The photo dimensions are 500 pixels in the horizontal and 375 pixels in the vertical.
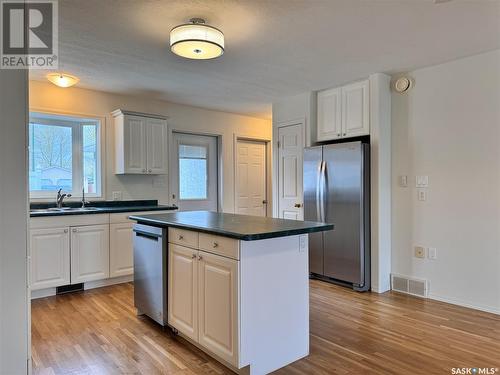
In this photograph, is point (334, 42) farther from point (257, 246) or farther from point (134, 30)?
point (257, 246)

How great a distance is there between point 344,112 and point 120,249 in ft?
10.3

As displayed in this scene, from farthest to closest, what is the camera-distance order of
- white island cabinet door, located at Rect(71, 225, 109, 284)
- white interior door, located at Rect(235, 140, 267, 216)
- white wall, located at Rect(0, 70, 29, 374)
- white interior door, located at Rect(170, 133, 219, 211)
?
1. white interior door, located at Rect(235, 140, 267, 216)
2. white interior door, located at Rect(170, 133, 219, 211)
3. white island cabinet door, located at Rect(71, 225, 109, 284)
4. white wall, located at Rect(0, 70, 29, 374)

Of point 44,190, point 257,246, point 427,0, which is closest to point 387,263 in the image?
point 257,246

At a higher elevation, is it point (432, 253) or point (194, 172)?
point (194, 172)

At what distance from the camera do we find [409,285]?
146 inches

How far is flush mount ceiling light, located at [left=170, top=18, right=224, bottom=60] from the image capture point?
7.84ft

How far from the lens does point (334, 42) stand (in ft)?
9.53

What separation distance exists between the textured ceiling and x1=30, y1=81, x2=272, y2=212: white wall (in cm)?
23

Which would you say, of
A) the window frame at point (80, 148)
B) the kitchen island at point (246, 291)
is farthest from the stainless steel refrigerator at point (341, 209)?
the window frame at point (80, 148)

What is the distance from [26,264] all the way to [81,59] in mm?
2534

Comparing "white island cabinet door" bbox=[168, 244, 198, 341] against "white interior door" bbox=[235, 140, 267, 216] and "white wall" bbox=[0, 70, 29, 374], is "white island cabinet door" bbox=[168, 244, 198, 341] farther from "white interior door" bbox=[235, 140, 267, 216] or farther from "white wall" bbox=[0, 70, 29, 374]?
"white interior door" bbox=[235, 140, 267, 216]

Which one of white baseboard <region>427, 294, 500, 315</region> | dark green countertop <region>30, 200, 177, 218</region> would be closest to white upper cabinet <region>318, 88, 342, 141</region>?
white baseboard <region>427, 294, 500, 315</region>

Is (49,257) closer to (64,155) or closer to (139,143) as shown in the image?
(64,155)

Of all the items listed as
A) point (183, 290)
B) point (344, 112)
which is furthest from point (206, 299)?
point (344, 112)
